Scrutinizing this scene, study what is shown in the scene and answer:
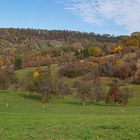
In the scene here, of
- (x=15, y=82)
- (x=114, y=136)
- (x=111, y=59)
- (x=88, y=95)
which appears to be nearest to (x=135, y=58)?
(x=111, y=59)

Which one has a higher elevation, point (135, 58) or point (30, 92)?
point (135, 58)

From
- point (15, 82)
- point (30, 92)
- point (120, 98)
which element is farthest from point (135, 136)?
point (15, 82)

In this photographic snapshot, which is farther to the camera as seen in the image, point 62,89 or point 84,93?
point 62,89

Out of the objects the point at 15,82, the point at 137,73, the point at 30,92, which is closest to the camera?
the point at 30,92

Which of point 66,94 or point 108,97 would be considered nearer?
point 108,97

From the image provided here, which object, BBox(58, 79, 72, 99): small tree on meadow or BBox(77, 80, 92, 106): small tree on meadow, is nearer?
BBox(77, 80, 92, 106): small tree on meadow

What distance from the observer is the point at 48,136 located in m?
22.0

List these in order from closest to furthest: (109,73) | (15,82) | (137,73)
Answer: (15,82) < (137,73) < (109,73)

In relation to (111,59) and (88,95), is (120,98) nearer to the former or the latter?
(88,95)

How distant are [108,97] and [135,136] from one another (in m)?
81.7

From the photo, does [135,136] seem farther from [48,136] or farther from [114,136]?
[48,136]

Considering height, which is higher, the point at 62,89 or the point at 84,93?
the point at 62,89

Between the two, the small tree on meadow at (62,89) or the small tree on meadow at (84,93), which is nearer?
the small tree on meadow at (84,93)

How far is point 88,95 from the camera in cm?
10475
